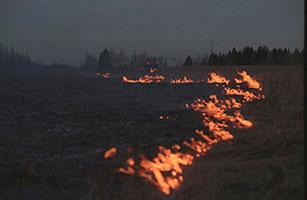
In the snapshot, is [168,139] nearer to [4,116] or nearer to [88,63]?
[4,116]

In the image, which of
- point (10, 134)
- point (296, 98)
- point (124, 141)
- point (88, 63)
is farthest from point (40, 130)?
point (88, 63)

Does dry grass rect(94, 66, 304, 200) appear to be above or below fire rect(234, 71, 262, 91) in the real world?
below

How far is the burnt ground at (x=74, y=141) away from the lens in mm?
4004

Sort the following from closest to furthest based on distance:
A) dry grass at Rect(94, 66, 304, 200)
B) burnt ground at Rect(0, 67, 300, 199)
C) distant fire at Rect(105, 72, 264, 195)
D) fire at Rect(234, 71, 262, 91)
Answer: dry grass at Rect(94, 66, 304, 200) → burnt ground at Rect(0, 67, 300, 199) → distant fire at Rect(105, 72, 264, 195) → fire at Rect(234, 71, 262, 91)

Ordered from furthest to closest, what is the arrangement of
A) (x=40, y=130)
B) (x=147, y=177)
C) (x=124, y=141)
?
(x=40, y=130)
(x=124, y=141)
(x=147, y=177)

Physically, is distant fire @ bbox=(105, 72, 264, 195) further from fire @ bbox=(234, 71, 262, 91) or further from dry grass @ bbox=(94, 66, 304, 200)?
fire @ bbox=(234, 71, 262, 91)

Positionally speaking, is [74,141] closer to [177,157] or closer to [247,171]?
[177,157]

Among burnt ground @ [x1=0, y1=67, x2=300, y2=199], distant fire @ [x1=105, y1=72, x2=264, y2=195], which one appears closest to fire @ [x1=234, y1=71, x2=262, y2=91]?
burnt ground @ [x1=0, y1=67, x2=300, y2=199]

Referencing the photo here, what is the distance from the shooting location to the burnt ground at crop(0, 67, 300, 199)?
4004mm

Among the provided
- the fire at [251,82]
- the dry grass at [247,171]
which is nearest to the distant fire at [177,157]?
the dry grass at [247,171]

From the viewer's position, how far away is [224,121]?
8.22 metres

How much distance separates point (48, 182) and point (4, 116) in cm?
490

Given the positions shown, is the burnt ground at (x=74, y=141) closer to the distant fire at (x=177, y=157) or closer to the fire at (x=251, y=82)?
the distant fire at (x=177, y=157)

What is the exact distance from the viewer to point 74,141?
6.35 m
